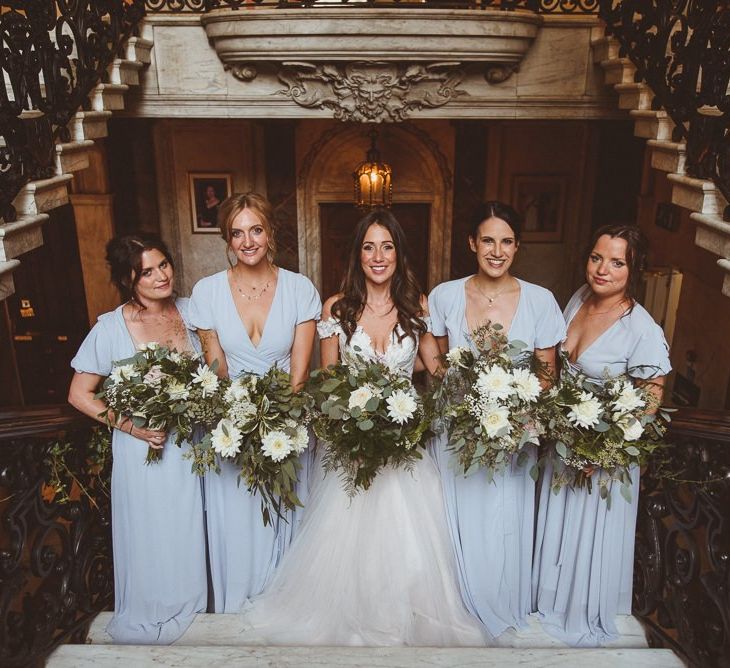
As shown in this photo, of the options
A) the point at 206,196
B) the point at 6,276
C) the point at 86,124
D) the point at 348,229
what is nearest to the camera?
the point at 6,276

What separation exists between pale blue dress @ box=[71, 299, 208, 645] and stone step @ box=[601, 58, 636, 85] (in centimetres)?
353

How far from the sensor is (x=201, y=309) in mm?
3441

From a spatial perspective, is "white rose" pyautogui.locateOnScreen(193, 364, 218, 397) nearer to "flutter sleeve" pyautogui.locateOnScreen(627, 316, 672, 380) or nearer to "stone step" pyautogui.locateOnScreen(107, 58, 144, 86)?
"flutter sleeve" pyautogui.locateOnScreen(627, 316, 672, 380)

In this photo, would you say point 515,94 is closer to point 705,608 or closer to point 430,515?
point 430,515

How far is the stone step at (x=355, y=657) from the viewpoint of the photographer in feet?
8.89

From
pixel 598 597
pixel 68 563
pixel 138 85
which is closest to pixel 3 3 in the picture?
pixel 138 85

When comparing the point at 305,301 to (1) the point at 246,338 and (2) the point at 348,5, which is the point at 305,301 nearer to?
(1) the point at 246,338

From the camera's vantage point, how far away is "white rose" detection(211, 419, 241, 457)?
277 centimetres

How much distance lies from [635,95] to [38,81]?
341 cm

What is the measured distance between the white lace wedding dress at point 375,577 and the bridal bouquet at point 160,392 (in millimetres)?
726

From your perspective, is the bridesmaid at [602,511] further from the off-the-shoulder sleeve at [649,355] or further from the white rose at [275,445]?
the white rose at [275,445]

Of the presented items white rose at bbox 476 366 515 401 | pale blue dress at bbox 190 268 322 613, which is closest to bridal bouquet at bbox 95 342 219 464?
pale blue dress at bbox 190 268 322 613

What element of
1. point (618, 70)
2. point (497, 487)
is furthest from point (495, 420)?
point (618, 70)

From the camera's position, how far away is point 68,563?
2.93 meters
